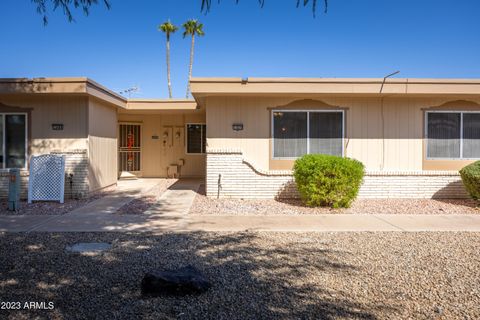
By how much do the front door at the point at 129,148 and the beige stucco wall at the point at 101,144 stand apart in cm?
285

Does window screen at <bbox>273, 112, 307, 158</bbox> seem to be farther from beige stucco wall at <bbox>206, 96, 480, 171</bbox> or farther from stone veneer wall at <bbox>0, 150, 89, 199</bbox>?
stone veneer wall at <bbox>0, 150, 89, 199</bbox>

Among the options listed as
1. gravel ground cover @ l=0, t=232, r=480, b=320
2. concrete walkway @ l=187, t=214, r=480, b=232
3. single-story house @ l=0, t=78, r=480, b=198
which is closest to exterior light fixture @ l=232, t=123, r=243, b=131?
single-story house @ l=0, t=78, r=480, b=198

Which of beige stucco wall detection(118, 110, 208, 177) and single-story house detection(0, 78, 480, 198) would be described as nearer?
single-story house detection(0, 78, 480, 198)

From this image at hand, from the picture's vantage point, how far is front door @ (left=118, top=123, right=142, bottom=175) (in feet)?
52.1

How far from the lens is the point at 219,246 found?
18.0 feet

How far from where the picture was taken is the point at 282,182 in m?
9.87

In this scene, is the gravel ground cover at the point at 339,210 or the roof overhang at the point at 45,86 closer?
the gravel ground cover at the point at 339,210

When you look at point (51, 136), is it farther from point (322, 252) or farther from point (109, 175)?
point (322, 252)

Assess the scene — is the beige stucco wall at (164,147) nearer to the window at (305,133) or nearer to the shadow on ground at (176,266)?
the window at (305,133)

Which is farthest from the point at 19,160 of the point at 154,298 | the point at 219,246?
the point at 154,298

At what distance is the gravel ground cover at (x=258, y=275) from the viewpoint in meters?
3.42

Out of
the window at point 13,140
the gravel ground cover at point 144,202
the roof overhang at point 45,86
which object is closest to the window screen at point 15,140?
the window at point 13,140

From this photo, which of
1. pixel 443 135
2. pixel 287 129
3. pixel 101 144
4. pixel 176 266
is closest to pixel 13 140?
pixel 101 144

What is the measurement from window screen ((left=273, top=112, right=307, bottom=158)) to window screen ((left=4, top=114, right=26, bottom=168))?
23.0 feet
